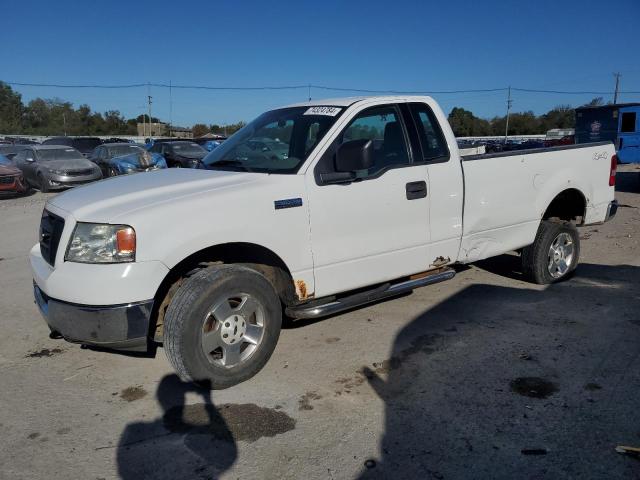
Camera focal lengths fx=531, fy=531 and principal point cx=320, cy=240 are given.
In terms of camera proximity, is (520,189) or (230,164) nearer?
(230,164)

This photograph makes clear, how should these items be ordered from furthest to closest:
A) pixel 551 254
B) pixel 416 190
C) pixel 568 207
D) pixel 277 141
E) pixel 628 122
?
pixel 628 122
pixel 568 207
pixel 551 254
pixel 277 141
pixel 416 190

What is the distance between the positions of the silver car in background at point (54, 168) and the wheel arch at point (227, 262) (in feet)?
45.7

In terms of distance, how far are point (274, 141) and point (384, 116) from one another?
38.6 inches

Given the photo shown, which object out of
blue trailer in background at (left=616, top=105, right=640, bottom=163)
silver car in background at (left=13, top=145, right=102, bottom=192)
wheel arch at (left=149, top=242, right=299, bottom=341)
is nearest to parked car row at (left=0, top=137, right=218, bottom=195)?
silver car in background at (left=13, top=145, right=102, bottom=192)

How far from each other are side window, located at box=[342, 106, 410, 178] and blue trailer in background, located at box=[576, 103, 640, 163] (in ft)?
47.8

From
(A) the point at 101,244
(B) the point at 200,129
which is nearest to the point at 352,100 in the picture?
(A) the point at 101,244

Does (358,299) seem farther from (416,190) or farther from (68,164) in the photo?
(68,164)

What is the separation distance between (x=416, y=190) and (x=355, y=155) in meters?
0.84

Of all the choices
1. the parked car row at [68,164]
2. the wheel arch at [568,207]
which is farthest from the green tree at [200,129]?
the wheel arch at [568,207]

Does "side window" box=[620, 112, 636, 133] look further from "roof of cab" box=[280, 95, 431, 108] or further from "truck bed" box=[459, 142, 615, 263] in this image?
"roof of cab" box=[280, 95, 431, 108]

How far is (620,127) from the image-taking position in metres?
17.7

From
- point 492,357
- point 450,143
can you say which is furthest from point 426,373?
point 450,143

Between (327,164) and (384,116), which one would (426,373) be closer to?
(327,164)

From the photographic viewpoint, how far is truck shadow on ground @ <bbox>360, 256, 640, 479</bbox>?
2.83 m
